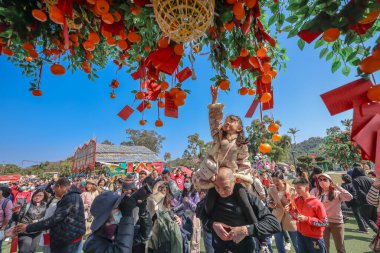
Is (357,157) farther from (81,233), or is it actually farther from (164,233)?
(81,233)

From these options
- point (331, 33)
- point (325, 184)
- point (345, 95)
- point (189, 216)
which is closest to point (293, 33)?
point (331, 33)

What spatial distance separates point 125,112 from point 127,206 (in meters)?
0.95

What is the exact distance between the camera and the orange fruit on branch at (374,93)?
93 cm

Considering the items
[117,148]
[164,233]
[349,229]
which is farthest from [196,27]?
[117,148]

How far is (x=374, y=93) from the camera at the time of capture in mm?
936

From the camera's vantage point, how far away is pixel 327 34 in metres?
1.11

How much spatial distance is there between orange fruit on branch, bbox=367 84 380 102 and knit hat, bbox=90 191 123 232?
214cm

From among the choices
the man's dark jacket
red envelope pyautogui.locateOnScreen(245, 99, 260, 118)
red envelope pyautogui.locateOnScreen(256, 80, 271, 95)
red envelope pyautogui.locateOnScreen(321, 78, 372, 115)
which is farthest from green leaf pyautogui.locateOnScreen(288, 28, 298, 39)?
the man's dark jacket

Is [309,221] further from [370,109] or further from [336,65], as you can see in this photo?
[370,109]

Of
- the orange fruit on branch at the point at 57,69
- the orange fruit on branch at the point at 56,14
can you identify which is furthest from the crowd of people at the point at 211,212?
the orange fruit on branch at the point at 56,14

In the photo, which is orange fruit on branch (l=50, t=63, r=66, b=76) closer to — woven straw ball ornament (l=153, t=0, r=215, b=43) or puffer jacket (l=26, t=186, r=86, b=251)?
woven straw ball ornament (l=153, t=0, r=215, b=43)

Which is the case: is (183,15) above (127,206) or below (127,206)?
above

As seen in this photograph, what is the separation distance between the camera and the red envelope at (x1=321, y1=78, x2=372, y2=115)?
102cm

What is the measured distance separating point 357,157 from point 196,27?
1498 centimetres
